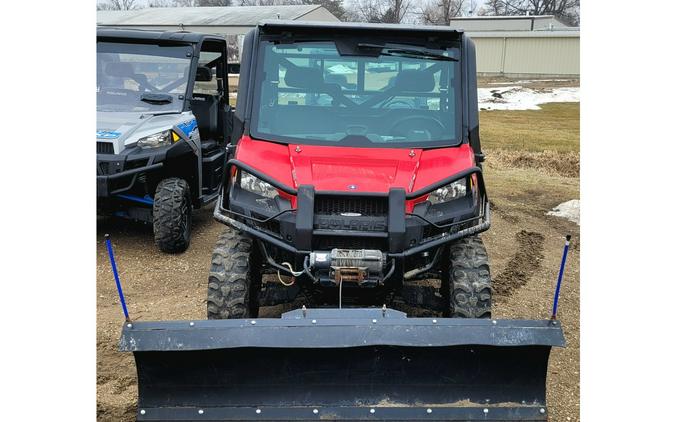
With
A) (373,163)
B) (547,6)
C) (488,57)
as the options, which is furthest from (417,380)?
(547,6)

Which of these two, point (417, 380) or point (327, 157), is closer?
point (417, 380)

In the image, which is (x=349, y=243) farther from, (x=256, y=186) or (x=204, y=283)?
(x=204, y=283)

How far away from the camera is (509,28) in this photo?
4162 centimetres

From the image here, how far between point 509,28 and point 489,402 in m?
41.1

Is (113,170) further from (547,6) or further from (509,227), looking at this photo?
(547,6)

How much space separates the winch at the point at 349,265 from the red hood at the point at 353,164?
0.36m

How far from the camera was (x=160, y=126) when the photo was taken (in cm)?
648

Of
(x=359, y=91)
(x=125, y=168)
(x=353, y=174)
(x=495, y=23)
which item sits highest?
(x=495, y=23)

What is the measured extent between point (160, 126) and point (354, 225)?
325 cm

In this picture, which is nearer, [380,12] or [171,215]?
[171,215]

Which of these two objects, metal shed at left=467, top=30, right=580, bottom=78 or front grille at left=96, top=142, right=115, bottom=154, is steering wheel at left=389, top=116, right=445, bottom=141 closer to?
front grille at left=96, top=142, right=115, bottom=154

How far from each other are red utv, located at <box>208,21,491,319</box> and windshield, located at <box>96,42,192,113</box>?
279 cm

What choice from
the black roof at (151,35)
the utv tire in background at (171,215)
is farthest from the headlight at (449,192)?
the black roof at (151,35)

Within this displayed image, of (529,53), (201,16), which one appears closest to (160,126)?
(529,53)
